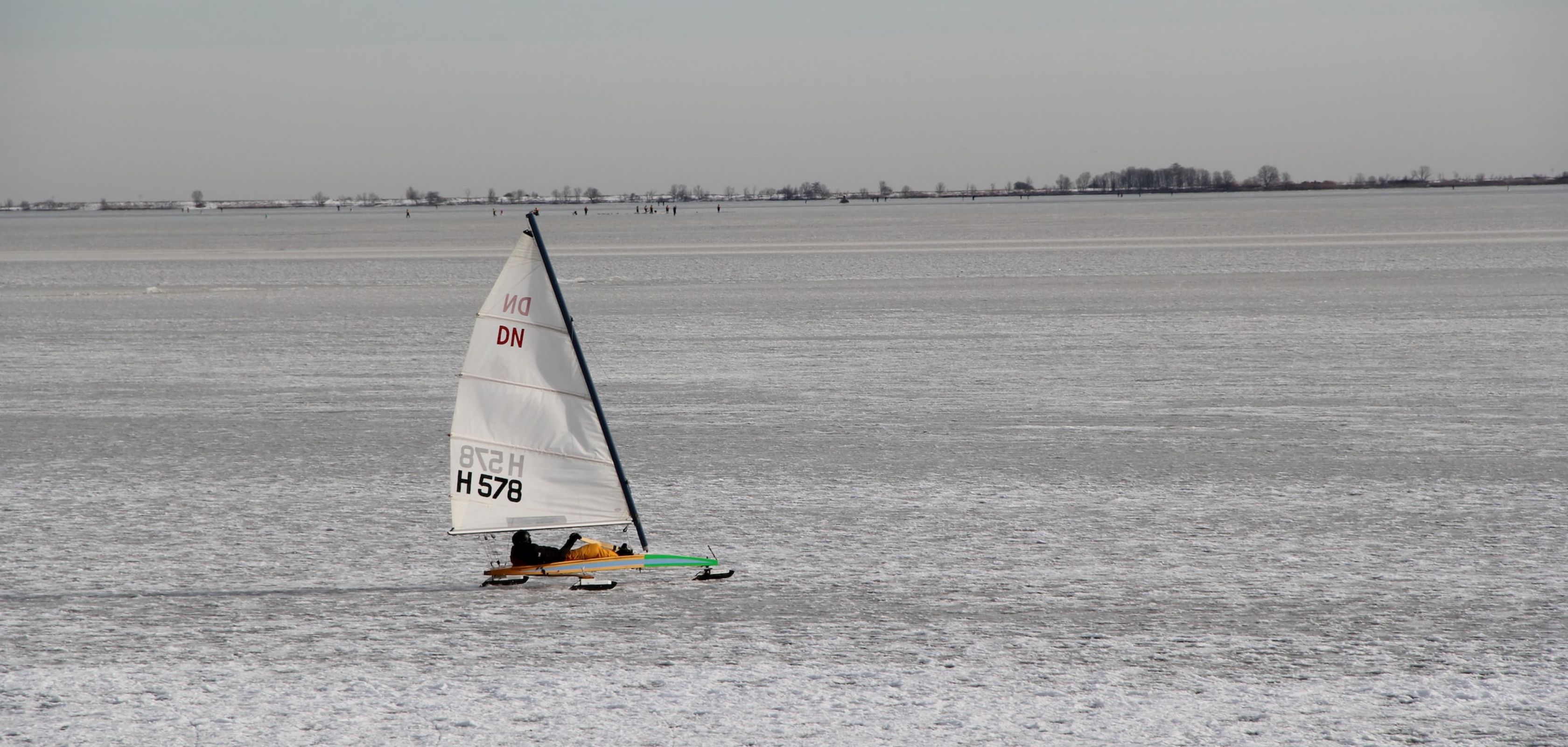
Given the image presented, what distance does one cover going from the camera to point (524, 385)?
29.5 feet

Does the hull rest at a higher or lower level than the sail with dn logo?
lower

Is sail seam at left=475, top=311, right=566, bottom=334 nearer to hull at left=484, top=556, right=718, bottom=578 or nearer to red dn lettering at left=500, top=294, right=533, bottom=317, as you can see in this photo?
red dn lettering at left=500, top=294, right=533, bottom=317

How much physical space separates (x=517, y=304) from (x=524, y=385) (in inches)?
20.5

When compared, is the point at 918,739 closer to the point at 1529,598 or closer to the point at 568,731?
the point at 568,731

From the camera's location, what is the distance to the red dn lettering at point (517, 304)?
29.2 ft

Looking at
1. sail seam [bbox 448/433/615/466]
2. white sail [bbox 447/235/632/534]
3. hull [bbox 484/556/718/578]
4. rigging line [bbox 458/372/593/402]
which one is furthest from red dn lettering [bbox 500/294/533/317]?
hull [bbox 484/556/718/578]

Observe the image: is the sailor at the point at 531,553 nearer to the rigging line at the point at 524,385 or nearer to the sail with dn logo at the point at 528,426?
the sail with dn logo at the point at 528,426

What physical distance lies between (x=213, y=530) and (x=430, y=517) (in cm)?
159

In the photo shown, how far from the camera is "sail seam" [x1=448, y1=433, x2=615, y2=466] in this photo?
29.3 ft

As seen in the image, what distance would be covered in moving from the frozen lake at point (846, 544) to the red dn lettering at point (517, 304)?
180cm

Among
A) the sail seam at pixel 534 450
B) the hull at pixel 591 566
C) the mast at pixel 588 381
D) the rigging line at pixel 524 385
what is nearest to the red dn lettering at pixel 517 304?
the mast at pixel 588 381

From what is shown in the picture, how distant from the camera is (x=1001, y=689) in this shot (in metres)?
7.25

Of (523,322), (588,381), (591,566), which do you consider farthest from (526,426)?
(591,566)

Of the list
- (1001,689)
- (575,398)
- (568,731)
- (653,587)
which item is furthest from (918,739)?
(575,398)
